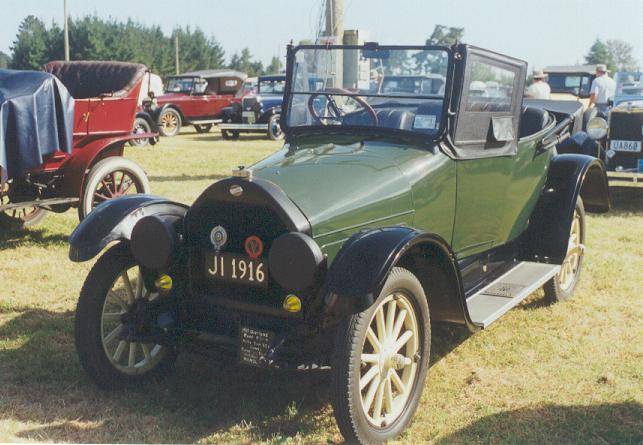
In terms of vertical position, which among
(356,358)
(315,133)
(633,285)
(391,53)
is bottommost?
(633,285)

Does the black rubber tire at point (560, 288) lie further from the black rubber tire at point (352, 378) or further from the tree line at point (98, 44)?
the tree line at point (98, 44)

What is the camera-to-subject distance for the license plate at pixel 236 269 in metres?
3.20

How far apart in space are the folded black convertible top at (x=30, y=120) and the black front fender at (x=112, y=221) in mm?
2300

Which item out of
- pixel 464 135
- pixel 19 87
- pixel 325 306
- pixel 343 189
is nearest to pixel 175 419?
pixel 325 306

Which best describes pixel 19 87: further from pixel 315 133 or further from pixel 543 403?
pixel 543 403

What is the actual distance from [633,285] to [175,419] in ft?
12.2

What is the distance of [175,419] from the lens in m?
3.28

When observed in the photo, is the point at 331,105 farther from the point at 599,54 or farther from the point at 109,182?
the point at 599,54

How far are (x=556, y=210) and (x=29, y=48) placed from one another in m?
41.1

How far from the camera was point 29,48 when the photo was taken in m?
41.1

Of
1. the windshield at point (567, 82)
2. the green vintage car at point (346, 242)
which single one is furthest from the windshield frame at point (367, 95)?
the windshield at point (567, 82)

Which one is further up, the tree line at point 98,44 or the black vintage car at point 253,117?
the tree line at point 98,44

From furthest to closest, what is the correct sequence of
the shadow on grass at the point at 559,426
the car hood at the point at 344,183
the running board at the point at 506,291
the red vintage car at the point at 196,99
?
the red vintage car at the point at 196,99
the running board at the point at 506,291
the car hood at the point at 344,183
the shadow on grass at the point at 559,426

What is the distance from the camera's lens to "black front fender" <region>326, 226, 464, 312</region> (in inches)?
111
